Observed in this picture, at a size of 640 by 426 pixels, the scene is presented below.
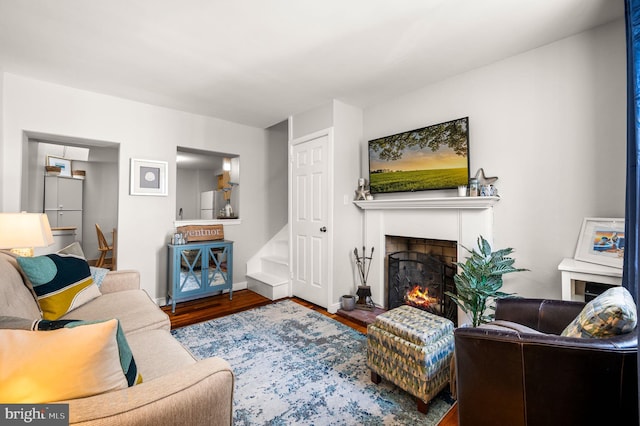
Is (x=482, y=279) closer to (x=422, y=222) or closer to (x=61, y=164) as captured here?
(x=422, y=222)

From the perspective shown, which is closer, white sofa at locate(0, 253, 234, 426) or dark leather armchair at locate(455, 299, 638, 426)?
white sofa at locate(0, 253, 234, 426)

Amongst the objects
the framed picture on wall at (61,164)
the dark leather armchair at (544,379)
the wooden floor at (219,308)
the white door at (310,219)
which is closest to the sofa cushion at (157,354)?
the dark leather armchair at (544,379)

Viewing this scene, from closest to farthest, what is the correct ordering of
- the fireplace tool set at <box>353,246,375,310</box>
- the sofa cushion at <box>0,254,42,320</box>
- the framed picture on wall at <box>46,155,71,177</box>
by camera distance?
the sofa cushion at <box>0,254,42,320</box>
the fireplace tool set at <box>353,246,375,310</box>
the framed picture on wall at <box>46,155,71,177</box>

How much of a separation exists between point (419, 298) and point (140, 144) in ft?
11.8

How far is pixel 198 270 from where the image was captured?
3.52 m

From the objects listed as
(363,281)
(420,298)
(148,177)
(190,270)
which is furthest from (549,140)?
(148,177)

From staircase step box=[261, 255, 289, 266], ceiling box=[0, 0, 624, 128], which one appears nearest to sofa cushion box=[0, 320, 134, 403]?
ceiling box=[0, 0, 624, 128]

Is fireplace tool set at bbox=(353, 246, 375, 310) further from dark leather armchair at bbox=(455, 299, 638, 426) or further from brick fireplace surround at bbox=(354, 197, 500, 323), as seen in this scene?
dark leather armchair at bbox=(455, 299, 638, 426)

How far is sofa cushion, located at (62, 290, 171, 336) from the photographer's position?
1.67 metres

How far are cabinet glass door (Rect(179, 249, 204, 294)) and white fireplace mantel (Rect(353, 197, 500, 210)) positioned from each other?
6.75 ft

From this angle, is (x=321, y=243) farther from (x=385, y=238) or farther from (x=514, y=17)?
(x=514, y=17)

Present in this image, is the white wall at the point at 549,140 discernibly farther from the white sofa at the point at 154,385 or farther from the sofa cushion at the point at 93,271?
the sofa cushion at the point at 93,271

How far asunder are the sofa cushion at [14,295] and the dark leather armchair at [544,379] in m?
2.03

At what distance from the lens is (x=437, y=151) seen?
2691mm
